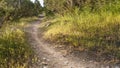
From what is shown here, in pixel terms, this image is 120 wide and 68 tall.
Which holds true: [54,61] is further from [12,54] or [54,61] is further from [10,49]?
[10,49]

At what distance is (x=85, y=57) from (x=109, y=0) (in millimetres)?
5140

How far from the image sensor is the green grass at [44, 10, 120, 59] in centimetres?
945

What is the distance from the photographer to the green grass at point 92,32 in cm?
945

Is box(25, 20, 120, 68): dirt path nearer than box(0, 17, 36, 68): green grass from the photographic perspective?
No

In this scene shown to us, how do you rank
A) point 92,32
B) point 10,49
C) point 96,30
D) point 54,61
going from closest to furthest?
point 54,61 → point 10,49 → point 92,32 → point 96,30

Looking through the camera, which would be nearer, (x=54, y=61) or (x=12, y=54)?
(x=54, y=61)

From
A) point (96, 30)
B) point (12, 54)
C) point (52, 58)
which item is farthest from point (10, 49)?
point (96, 30)

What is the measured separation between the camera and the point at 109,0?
13.0 meters

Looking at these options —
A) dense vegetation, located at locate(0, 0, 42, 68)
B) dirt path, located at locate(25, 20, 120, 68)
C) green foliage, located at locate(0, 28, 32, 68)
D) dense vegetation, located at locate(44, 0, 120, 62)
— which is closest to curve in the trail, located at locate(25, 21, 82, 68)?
dirt path, located at locate(25, 20, 120, 68)

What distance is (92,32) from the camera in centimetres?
1082

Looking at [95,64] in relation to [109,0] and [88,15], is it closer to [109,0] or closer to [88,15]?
[88,15]

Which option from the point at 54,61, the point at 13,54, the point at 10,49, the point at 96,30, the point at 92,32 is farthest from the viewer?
the point at 96,30

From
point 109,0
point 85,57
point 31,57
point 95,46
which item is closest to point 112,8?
point 109,0

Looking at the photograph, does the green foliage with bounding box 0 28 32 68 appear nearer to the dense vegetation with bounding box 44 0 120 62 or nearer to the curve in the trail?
the curve in the trail
